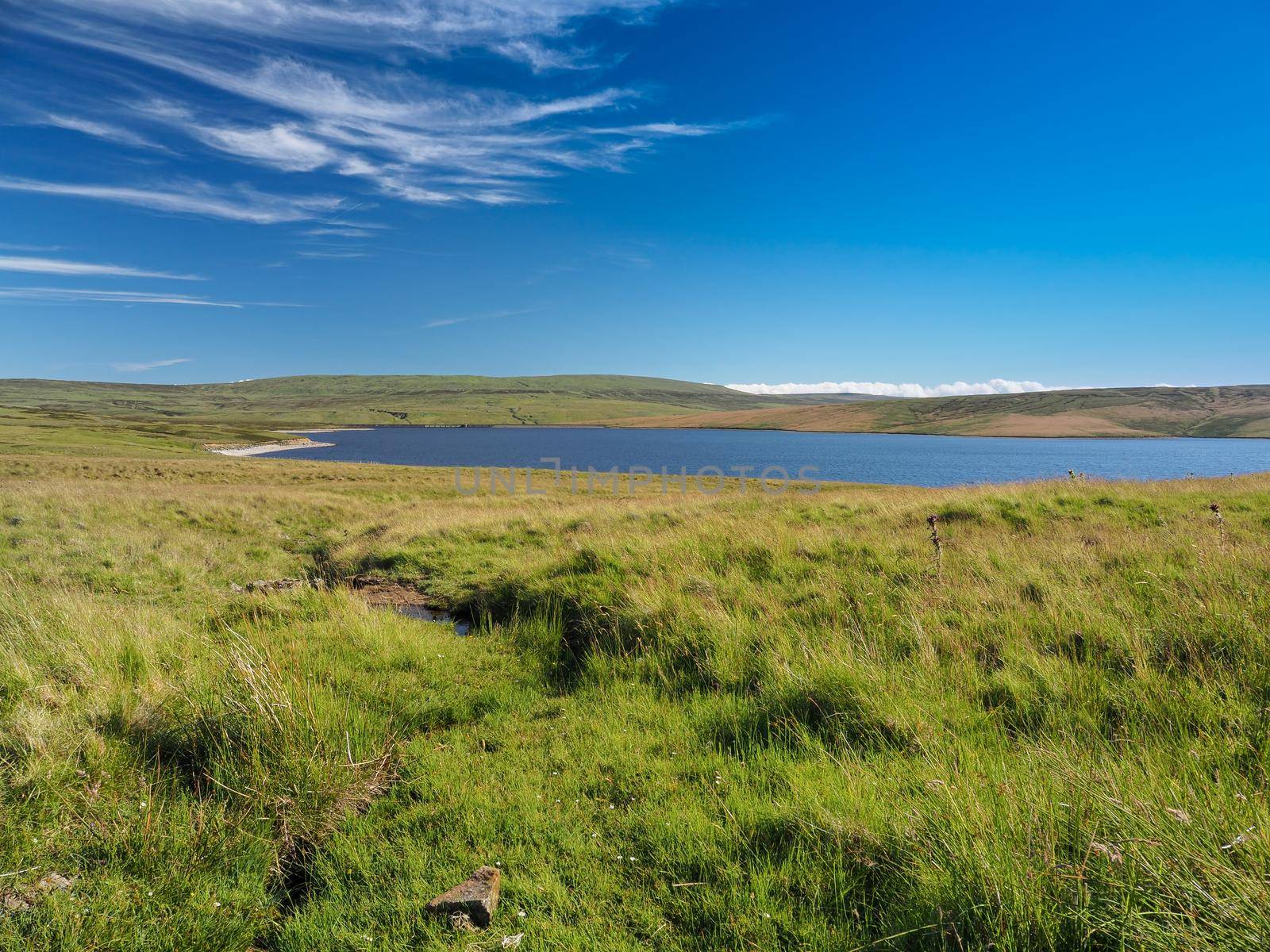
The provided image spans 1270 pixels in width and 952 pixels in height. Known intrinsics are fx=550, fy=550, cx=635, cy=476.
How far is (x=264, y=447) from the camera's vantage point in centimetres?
9694

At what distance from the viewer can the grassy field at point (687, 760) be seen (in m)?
2.66

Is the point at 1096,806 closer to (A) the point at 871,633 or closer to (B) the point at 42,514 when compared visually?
(A) the point at 871,633

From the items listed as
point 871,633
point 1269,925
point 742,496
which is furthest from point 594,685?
point 742,496

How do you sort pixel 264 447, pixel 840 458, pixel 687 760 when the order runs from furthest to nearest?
pixel 840 458 → pixel 264 447 → pixel 687 760

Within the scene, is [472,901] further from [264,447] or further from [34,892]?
[264,447]

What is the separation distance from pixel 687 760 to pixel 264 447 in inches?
4480

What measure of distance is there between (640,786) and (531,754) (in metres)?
1.05

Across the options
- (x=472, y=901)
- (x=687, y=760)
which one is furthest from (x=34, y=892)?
(x=687, y=760)

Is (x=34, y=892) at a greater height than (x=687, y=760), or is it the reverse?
(x=34, y=892)

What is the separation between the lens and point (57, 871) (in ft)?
10.2

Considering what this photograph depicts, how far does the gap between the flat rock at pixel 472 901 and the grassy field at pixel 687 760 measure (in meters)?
0.08

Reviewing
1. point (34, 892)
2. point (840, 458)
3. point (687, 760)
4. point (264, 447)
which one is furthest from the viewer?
point (840, 458)

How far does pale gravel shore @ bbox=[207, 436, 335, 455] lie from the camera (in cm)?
8244

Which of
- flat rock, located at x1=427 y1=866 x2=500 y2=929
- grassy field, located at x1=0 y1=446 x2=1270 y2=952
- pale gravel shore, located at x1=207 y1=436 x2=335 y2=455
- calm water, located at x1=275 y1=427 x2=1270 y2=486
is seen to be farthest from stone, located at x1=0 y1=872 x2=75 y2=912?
pale gravel shore, located at x1=207 y1=436 x2=335 y2=455
